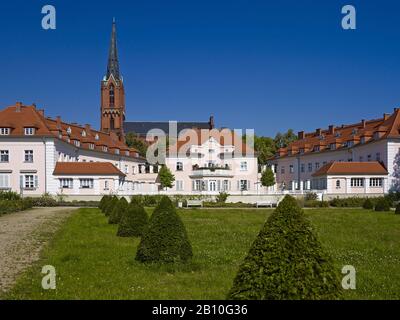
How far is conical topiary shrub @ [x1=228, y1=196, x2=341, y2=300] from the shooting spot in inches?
249

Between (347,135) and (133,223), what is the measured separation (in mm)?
50142

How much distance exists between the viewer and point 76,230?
20.3 meters

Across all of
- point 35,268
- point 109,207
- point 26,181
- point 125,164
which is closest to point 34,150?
point 26,181

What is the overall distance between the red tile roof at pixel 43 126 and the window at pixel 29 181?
15.0ft

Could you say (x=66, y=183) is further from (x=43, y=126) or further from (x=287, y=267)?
(x=287, y=267)

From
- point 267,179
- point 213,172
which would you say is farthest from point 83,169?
point 267,179

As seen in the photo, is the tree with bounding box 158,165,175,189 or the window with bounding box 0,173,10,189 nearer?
the window with bounding box 0,173,10,189

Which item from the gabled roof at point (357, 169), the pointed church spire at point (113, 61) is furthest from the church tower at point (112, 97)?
the gabled roof at point (357, 169)

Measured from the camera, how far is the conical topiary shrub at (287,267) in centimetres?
633

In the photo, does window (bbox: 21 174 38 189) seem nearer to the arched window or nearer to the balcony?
the balcony

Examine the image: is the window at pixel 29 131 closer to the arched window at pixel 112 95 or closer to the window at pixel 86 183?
the window at pixel 86 183

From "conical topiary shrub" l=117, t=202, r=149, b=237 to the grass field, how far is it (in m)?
0.42

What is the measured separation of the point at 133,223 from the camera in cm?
1842

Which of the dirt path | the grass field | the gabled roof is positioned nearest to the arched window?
the gabled roof
